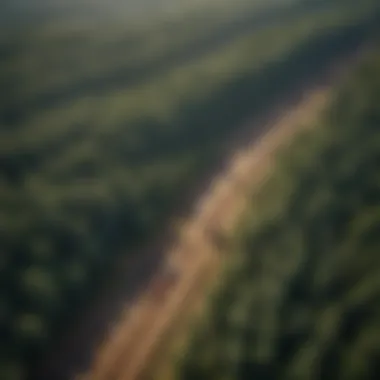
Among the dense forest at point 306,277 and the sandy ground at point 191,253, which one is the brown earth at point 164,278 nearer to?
Answer: the sandy ground at point 191,253

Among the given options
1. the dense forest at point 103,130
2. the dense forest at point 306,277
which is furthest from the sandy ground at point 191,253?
the dense forest at point 103,130

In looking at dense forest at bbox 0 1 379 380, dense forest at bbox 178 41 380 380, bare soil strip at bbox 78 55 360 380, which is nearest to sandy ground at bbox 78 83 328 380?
bare soil strip at bbox 78 55 360 380

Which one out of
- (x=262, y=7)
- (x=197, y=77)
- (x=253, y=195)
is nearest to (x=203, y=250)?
(x=253, y=195)

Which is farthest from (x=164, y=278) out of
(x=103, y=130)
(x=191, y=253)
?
(x=103, y=130)

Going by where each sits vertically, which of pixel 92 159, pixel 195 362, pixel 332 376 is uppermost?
pixel 92 159

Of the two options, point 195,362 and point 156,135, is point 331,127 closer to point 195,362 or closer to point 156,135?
point 156,135
